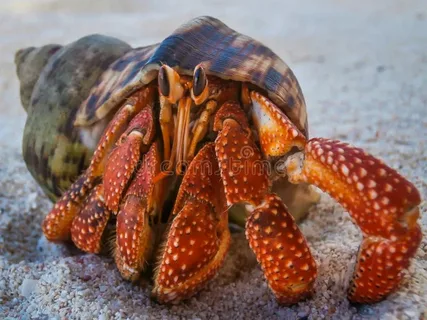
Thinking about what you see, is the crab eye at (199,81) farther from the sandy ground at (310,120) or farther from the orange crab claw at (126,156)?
the sandy ground at (310,120)

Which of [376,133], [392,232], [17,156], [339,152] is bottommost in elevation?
[17,156]

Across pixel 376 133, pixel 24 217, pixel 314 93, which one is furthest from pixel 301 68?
pixel 24 217

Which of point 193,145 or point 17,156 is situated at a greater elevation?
point 193,145

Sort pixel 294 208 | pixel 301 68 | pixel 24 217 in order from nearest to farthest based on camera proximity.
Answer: pixel 294 208 < pixel 24 217 < pixel 301 68

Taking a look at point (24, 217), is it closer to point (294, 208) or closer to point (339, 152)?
point (294, 208)

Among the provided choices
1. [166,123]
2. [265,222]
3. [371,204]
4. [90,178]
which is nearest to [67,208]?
[90,178]

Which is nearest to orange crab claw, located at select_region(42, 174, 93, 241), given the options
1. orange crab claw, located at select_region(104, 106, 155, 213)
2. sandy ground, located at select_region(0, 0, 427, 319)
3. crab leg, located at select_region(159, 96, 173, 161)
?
sandy ground, located at select_region(0, 0, 427, 319)

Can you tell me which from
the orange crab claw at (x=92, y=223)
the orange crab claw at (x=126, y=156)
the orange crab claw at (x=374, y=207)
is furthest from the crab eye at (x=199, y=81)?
the orange crab claw at (x=92, y=223)

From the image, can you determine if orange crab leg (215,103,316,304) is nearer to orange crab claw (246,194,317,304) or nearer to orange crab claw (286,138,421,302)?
orange crab claw (246,194,317,304)
